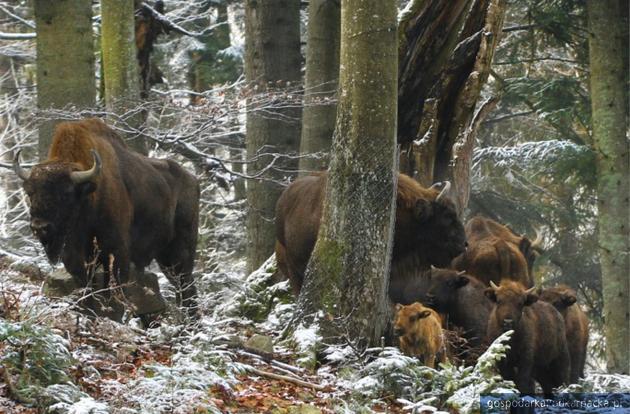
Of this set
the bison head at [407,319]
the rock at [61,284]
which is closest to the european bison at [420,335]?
the bison head at [407,319]

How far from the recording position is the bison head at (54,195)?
36.3 ft

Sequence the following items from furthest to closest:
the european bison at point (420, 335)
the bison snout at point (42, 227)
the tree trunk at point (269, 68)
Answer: the tree trunk at point (269, 68), the bison snout at point (42, 227), the european bison at point (420, 335)

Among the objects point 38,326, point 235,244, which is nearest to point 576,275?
point 235,244

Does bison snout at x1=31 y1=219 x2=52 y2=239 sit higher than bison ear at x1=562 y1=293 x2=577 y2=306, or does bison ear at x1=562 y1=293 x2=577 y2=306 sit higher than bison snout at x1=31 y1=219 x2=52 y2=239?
bison snout at x1=31 y1=219 x2=52 y2=239

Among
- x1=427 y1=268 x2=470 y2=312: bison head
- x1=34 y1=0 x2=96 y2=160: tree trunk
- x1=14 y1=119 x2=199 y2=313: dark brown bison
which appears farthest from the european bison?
x1=34 y1=0 x2=96 y2=160: tree trunk

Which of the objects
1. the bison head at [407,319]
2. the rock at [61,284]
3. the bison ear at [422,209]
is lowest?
the bison head at [407,319]

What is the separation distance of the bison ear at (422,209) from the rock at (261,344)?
3.52 meters

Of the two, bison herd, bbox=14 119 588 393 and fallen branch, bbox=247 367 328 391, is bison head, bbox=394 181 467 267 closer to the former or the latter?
bison herd, bbox=14 119 588 393

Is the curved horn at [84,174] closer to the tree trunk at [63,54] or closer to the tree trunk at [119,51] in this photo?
the tree trunk at [63,54]

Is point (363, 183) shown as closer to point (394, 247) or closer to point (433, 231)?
point (394, 247)

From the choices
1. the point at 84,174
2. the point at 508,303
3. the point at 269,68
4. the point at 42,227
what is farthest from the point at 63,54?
the point at 508,303

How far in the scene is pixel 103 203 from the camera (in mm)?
11695

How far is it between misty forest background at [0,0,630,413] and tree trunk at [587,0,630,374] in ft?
0.09

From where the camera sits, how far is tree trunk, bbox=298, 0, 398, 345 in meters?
9.94
